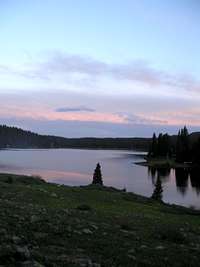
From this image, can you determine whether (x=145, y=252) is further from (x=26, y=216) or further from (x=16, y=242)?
(x=26, y=216)

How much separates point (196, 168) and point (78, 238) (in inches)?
5956

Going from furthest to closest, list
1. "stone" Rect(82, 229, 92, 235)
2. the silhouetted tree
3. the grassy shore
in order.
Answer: the silhouetted tree < "stone" Rect(82, 229, 92, 235) < the grassy shore

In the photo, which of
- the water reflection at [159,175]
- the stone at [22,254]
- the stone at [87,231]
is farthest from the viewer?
the water reflection at [159,175]

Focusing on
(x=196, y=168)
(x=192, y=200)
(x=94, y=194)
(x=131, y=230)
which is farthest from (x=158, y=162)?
(x=131, y=230)

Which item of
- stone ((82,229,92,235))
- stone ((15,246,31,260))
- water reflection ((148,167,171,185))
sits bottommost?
water reflection ((148,167,171,185))

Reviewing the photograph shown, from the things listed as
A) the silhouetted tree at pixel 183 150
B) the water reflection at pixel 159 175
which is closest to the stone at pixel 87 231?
the water reflection at pixel 159 175

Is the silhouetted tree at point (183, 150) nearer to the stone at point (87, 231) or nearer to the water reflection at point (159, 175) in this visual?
the water reflection at point (159, 175)

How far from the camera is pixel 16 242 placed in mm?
11273

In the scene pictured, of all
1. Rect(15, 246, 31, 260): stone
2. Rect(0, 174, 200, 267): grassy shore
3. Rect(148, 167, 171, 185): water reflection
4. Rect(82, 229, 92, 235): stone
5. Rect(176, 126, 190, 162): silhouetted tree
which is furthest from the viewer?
Rect(176, 126, 190, 162): silhouetted tree

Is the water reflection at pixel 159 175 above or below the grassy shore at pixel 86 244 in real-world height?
below

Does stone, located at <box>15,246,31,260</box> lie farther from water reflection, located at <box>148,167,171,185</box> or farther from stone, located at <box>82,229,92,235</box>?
water reflection, located at <box>148,167,171,185</box>

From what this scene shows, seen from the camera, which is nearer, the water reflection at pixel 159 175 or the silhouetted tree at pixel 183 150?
the water reflection at pixel 159 175

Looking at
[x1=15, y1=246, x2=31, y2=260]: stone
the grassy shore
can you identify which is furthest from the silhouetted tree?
[x1=15, y1=246, x2=31, y2=260]: stone

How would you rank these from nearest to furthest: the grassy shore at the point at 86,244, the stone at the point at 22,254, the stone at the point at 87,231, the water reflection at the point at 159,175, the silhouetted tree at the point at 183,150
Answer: the stone at the point at 22,254 → the grassy shore at the point at 86,244 → the stone at the point at 87,231 → the water reflection at the point at 159,175 → the silhouetted tree at the point at 183,150
